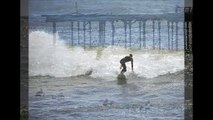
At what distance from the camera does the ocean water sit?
3041 mm

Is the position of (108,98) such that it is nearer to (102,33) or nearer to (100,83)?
(100,83)

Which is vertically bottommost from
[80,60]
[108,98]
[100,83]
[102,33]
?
[108,98]

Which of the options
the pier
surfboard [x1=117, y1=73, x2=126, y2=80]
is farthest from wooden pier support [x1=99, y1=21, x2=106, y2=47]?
surfboard [x1=117, y1=73, x2=126, y2=80]

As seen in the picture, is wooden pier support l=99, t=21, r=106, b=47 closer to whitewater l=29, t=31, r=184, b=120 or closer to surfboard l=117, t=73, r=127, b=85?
whitewater l=29, t=31, r=184, b=120

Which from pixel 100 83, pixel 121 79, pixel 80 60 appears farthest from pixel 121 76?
pixel 80 60

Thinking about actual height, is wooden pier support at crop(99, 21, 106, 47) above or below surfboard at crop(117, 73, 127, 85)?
above

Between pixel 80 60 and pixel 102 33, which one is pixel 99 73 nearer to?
pixel 80 60

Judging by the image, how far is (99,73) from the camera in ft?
10.1

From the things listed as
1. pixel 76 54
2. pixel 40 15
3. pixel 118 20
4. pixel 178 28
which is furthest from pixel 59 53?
pixel 178 28

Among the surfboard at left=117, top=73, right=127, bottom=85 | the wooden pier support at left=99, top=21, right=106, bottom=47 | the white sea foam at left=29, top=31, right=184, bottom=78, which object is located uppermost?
the wooden pier support at left=99, top=21, right=106, bottom=47

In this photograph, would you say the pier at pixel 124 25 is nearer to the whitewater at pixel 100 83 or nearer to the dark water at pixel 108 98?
the whitewater at pixel 100 83

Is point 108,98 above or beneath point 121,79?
beneath

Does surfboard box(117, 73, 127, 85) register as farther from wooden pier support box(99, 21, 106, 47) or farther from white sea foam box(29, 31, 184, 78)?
wooden pier support box(99, 21, 106, 47)
